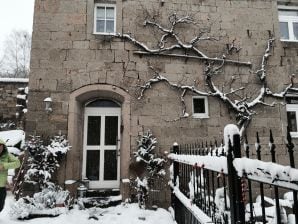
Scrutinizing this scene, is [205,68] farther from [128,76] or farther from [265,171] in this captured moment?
[265,171]

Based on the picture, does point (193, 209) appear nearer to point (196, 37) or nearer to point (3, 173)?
point (3, 173)

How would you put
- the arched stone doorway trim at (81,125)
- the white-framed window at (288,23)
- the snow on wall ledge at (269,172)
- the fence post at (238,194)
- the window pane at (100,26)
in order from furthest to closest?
1. the white-framed window at (288,23)
2. the window pane at (100,26)
3. the arched stone doorway trim at (81,125)
4. the fence post at (238,194)
5. the snow on wall ledge at (269,172)

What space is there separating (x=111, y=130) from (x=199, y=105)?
2.35 metres

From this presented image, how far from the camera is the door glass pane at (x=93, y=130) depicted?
274 inches

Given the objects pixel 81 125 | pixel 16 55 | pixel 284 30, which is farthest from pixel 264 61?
pixel 16 55

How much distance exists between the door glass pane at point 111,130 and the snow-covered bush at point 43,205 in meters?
1.76

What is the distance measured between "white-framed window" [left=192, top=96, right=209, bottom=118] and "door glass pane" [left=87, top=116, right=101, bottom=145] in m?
2.47

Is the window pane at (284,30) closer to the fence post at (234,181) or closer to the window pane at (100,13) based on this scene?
the window pane at (100,13)

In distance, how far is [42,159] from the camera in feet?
19.4

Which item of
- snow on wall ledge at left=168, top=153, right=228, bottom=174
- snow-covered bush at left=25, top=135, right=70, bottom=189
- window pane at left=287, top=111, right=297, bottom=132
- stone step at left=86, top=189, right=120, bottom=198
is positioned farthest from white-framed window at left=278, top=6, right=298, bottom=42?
snow-covered bush at left=25, top=135, right=70, bottom=189

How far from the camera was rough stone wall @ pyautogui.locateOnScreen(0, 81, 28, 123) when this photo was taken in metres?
9.09

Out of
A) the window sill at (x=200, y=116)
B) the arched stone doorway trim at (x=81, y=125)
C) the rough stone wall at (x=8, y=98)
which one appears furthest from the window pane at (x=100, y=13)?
the rough stone wall at (x=8, y=98)

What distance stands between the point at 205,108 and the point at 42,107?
157 inches

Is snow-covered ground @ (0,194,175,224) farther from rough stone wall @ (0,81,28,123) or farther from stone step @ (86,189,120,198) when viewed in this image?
rough stone wall @ (0,81,28,123)
